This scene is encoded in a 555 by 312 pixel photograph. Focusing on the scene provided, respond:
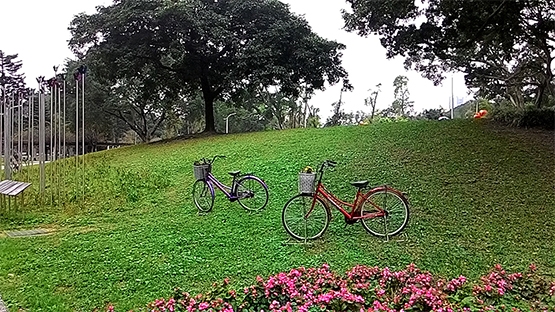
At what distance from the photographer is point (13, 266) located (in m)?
3.60

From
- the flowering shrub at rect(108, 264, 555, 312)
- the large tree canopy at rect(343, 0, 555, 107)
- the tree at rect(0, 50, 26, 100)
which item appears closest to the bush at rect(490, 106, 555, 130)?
the large tree canopy at rect(343, 0, 555, 107)

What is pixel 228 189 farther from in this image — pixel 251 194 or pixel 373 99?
pixel 373 99

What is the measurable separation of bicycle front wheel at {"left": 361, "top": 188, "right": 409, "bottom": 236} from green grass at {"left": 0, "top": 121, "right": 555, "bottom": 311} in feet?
0.42

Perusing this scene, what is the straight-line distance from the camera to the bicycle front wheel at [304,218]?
4.18m

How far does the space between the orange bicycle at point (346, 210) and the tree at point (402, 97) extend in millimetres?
19076

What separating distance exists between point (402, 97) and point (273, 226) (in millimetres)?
19743

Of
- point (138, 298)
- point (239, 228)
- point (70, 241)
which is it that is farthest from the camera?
Answer: point (239, 228)

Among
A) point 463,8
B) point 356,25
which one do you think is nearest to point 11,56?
point 356,25

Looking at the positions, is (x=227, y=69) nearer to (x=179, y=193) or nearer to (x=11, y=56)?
(x=179, y=193)

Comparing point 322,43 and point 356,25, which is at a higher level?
point 322,43

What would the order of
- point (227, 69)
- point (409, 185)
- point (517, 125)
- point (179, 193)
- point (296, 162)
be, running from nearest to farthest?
1. point (409, 185)
2. point (179, 193)
3. point (296, 162)
4. point (517, 125)
5. point (227, 69)

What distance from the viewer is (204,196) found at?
5527 millimetres

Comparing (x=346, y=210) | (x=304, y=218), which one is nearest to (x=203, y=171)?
(x=304, y=218)

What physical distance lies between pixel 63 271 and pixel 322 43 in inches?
465
